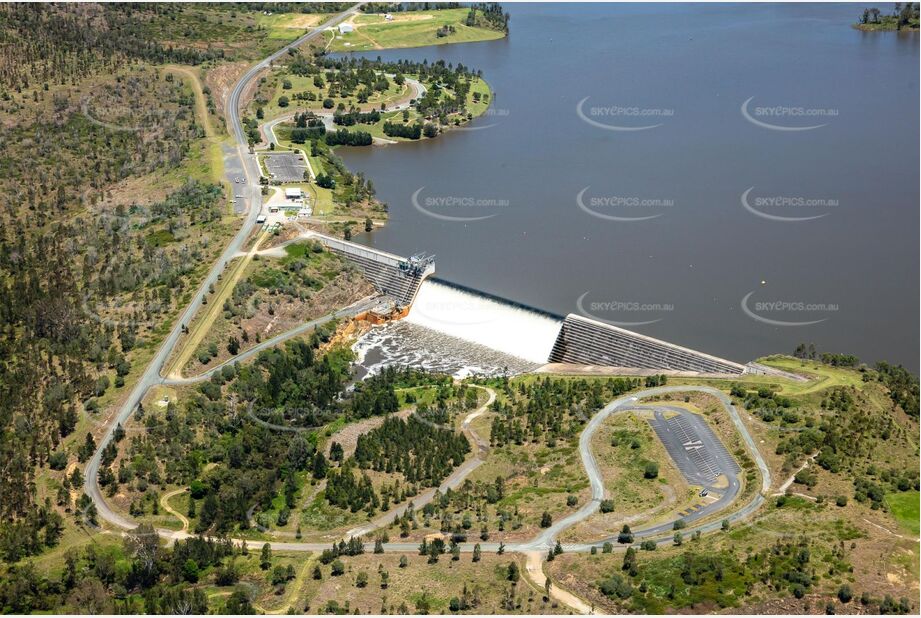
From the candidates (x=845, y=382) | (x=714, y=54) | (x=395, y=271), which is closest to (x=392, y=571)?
(x=845, y=382)

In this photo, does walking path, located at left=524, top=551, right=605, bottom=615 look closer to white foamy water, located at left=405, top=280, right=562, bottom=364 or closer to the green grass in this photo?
Answer: the green grass

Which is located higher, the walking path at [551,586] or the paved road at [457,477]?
the walking path at [551,586]

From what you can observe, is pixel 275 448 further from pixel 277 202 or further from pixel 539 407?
pixel 277 202

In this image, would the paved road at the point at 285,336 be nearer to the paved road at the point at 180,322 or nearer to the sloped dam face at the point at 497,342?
the paved road at the point at 180,322

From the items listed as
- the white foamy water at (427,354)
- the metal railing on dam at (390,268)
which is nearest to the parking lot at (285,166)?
the metal railing on dam at (390,268)

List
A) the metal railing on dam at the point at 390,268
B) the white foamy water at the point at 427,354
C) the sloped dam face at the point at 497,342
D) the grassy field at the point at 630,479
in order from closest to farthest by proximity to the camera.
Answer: the grassy field at the point at 630,479
the sloped dam face at the point at 497,342
the white foamy water at the point at 427,354
the metal railing on dam at the point at 390,268

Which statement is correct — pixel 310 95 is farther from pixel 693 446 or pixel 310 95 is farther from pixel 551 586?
pixel 551 586
